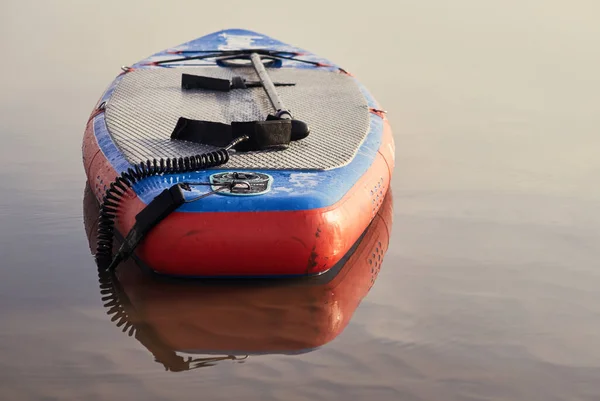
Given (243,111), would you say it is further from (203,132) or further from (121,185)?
(121,185)

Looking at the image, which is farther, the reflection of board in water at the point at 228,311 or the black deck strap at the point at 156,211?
the black deck strap at the point at 156,211

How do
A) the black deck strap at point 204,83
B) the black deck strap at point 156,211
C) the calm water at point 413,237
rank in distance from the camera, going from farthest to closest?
the black deck strap at point 204,83 → the black deck strap at point 156,211 → the calm water at point 413,237

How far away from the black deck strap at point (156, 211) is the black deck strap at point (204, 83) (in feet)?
7.08

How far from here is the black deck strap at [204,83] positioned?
6375mm

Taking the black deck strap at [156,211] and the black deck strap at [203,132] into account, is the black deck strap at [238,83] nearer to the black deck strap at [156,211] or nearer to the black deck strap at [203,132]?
the black deck strap at [203,132]

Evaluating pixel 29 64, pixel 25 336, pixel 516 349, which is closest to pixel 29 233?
pixel 25 336

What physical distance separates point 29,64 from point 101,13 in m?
2.65

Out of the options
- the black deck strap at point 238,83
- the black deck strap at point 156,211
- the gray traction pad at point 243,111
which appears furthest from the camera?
the black deck strap at point 238,83

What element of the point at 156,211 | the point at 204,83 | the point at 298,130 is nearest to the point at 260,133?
the point at 298,130

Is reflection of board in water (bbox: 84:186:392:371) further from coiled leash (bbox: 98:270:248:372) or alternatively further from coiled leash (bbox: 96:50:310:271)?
coiled leash (bbox: 96:50:310:271)

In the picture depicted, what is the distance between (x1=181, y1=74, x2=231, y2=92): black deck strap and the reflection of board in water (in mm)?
1960

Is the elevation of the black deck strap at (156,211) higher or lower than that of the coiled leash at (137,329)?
higher

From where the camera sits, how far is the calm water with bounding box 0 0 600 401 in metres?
3.77

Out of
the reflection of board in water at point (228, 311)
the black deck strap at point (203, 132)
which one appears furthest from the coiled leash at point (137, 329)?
the black deck strap at point (203, 132)
